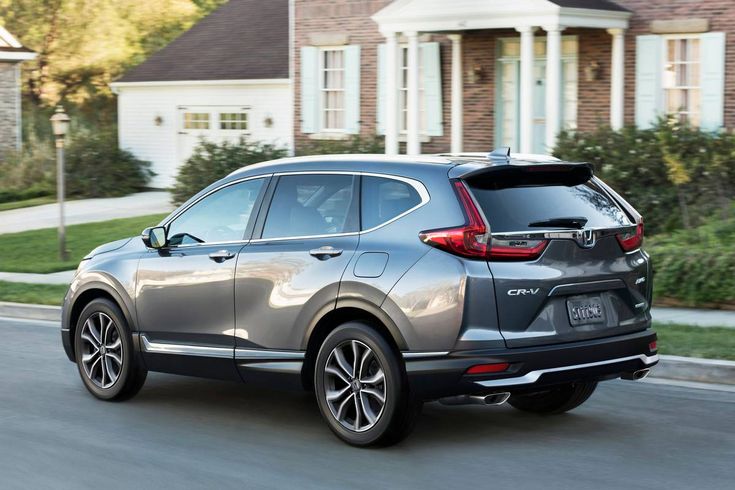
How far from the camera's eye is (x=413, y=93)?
23484 millimetres

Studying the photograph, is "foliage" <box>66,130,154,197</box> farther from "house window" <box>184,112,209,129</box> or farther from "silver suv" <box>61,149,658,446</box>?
"silver suv" <box>61,149,658,446</box>

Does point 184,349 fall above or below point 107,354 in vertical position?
above

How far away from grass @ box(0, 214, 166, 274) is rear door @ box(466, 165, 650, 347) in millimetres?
12486

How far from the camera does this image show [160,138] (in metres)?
32.2

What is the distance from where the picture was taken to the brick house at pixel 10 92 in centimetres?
3628

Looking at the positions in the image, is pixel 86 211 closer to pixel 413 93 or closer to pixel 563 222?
pixel 413 93

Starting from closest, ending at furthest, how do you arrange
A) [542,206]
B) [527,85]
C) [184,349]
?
1. [542,206]
2. [184,349]
3. [527,85]

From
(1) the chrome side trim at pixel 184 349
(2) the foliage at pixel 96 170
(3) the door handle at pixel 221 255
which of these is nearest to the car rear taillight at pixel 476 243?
(3) the door handle at pixel 221 255

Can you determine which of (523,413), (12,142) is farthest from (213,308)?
(12,142)

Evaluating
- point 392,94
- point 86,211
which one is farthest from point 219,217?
point 86,211

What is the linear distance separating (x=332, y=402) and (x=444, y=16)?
16153 millimetres

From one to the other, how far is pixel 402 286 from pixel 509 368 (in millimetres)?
764

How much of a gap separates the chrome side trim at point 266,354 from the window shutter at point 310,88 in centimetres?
1887

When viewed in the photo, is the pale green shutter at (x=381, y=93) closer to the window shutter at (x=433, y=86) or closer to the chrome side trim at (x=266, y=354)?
the window shutter at (x=433, y=86)
